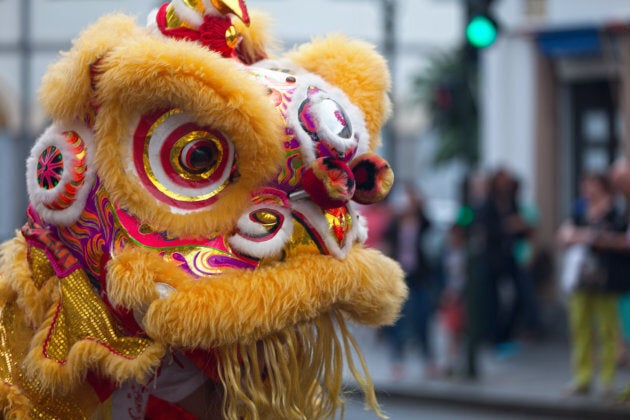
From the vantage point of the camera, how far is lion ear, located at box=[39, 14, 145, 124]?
2.84 meters

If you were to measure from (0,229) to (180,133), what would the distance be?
55.9 ft

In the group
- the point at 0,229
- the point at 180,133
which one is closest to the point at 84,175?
the point at 180,133

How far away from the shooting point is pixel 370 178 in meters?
2.93

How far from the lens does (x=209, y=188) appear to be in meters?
2.83

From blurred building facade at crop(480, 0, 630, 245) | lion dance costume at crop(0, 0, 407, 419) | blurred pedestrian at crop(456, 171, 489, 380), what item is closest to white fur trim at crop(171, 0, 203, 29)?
lion dance costume at crop(0, 0, 407, 419)

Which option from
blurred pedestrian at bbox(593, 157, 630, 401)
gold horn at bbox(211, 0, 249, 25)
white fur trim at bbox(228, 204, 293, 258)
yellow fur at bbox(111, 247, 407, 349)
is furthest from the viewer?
blurred pedestrian at bbox(593, 157, 630, 401)

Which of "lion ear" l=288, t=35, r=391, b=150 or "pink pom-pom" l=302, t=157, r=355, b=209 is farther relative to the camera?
"lion ear" l=288, t=35, r=391, b=150

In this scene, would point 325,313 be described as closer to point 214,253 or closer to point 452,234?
point 214,253

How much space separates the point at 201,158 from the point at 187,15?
1.42 ft

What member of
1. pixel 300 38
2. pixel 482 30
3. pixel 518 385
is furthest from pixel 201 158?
pixel 300 38

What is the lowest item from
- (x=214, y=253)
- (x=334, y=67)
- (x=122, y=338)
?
(x=122, y=338)

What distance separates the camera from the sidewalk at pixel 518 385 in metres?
8.95

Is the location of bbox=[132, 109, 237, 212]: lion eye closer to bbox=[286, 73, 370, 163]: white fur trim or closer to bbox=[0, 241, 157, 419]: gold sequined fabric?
bbox=[286, 73, 370, 163]: white fur trim

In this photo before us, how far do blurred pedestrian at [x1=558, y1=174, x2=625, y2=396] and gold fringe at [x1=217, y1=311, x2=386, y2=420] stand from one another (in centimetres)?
581
